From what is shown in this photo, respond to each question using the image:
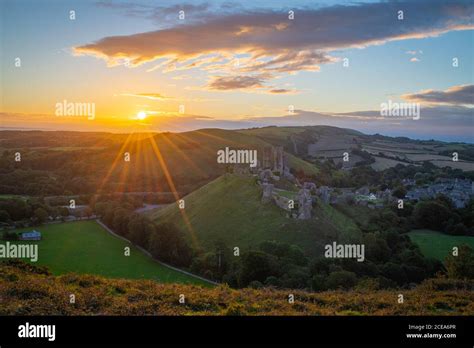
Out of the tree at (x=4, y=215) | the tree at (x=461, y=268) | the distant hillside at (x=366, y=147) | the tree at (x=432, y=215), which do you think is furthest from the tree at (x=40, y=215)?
the distant hillside at (x=366, y=147)

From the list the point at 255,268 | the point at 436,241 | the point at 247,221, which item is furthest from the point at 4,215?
the point at 436,241

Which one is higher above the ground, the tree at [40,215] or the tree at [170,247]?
the tree at [40,215]

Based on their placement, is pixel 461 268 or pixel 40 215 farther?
pixel 40 215

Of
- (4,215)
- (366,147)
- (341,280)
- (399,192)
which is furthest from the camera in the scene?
(366,147)

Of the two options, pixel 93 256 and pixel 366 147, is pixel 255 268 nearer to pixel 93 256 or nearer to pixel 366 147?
pixel 93 256

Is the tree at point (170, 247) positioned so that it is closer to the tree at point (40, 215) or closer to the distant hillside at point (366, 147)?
the tree at point (40, 215)
